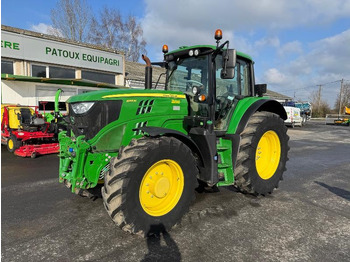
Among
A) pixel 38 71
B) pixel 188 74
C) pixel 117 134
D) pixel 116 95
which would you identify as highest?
pixel 38 71

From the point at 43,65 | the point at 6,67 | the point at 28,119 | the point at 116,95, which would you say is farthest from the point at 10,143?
the point at 116,95

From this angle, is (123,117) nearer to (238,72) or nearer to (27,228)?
(27,228)

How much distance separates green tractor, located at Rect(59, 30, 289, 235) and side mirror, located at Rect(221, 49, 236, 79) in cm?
1

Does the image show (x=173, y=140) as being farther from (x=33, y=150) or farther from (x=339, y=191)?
(x=33, y=150)

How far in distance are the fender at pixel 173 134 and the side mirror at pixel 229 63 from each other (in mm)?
1025

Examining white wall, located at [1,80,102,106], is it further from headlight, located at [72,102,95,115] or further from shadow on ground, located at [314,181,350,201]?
shadow on ground, located at [314,181,350,201]

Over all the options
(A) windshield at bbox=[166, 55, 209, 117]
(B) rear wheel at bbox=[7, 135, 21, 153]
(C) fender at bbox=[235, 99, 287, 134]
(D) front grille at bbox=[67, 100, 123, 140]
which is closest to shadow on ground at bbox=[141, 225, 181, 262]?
(D) front grille at bbox=[67, 100, 123, 140]

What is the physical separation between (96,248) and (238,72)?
3.50 meters

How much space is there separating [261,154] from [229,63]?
1947 mm

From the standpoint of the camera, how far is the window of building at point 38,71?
40.1 feet

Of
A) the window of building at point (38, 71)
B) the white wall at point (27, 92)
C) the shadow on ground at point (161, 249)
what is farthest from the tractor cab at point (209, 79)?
the window of building at point (38, 71)

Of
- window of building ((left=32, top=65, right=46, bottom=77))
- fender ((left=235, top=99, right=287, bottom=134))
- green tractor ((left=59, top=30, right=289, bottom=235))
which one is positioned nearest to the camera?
green tractor ((left=59, top=30, right=289, bottom=235))

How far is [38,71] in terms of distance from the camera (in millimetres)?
12375

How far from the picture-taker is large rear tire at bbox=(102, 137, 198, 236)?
2.69 meters
